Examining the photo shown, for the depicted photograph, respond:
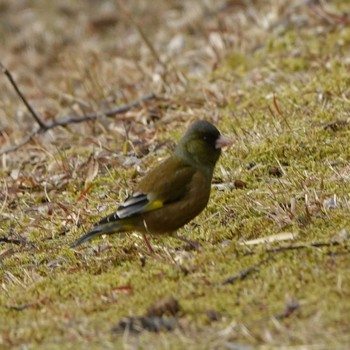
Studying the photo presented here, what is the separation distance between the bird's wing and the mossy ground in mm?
Answer: 258

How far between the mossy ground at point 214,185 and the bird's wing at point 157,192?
10.2 inches

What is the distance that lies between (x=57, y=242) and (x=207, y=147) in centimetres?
125

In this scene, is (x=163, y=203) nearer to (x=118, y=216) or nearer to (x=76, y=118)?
(x=118, y=216)

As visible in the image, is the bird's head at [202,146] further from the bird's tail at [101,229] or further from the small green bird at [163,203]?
the bird's tail at [101,229]

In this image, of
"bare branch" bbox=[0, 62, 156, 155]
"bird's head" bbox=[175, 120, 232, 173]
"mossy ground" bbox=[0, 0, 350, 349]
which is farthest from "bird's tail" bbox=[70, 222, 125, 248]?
"bare branch" bbox=[0, 62, 156, 155]

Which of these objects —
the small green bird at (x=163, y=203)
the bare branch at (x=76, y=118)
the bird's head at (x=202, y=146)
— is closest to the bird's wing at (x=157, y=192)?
the small green bird at (x=163, y=203)

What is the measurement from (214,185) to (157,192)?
1196 millimetres

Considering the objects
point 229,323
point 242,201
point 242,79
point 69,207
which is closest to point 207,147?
point 242,201

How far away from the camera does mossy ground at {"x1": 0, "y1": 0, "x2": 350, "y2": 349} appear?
469 cm

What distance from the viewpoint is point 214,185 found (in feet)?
23.3

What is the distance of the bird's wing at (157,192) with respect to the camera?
5.89 meters

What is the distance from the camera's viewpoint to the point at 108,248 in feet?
20.3

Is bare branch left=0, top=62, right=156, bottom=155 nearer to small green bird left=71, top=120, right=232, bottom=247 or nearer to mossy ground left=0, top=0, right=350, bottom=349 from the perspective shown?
mossy ground left=0, top=0, right=350, bottom=349

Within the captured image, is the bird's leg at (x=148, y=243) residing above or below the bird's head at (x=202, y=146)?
below
